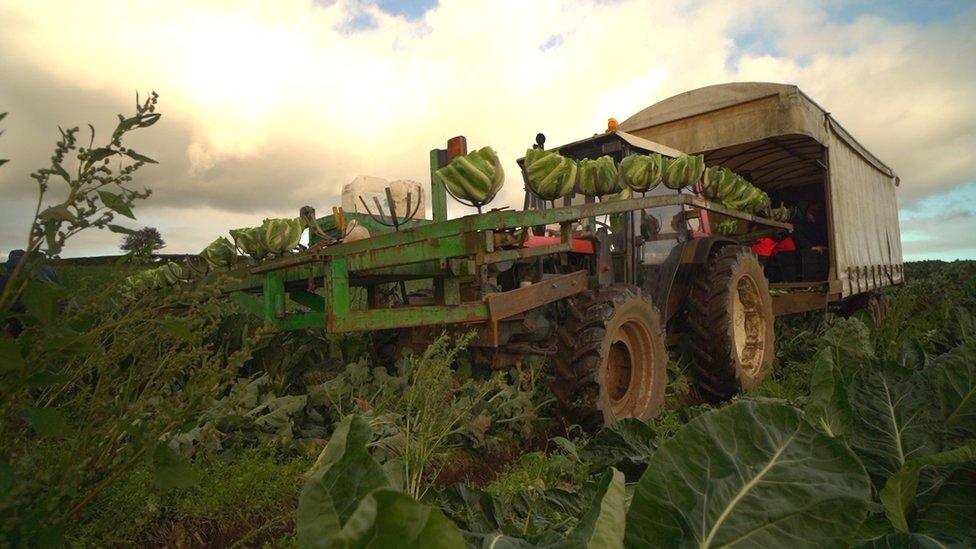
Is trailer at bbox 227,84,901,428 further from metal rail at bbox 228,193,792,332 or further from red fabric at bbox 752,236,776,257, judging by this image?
red fabric at bbox 752,236,776,257

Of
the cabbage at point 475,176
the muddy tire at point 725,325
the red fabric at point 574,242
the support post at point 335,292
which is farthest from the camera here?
the muddy tire at point 725,325

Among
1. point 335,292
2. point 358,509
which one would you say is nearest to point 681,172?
point 335,292

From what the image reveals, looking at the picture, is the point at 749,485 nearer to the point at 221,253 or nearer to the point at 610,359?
the point at 610,359

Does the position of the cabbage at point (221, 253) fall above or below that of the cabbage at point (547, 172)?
below

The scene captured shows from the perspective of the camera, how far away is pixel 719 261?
5227 mm

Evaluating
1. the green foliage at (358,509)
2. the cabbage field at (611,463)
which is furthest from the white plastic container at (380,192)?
the green foliage at (358,509)

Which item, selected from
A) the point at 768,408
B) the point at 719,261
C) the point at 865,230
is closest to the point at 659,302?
the point at 719,261

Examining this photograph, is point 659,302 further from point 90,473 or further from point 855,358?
point 90,473

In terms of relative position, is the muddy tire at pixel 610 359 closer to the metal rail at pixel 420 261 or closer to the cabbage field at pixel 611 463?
the metal rail at pixel 420 261

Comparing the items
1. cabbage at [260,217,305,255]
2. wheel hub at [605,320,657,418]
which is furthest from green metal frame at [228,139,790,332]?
wheel hub at [605,320,657,418]

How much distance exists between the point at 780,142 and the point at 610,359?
4.37 metres

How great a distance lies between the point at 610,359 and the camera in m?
4.34

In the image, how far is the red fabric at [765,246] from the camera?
8305 mm

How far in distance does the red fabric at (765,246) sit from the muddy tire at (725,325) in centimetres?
280
